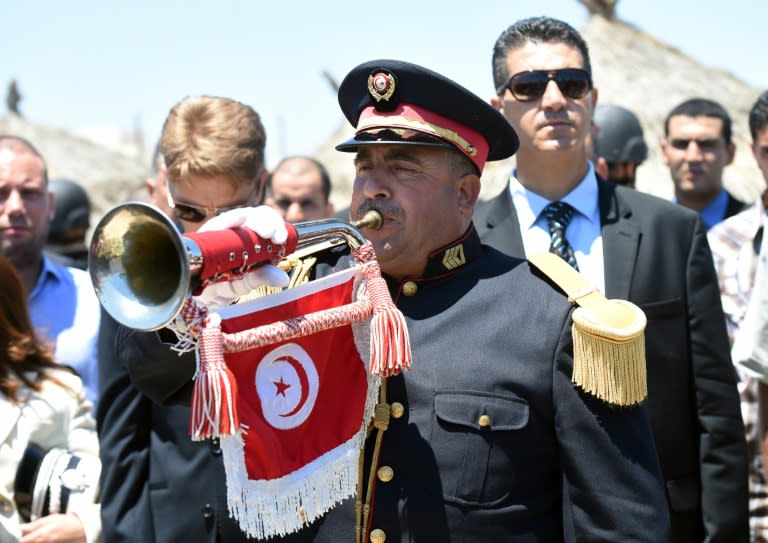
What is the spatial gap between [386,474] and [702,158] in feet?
14.5

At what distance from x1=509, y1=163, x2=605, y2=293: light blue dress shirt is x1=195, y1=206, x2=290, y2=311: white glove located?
172 centimetres

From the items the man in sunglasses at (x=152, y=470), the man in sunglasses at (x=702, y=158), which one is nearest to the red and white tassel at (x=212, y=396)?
the man in sunglasses at (x=152, y=470)

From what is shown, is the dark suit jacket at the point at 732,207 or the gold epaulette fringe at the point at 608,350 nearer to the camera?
the gold epaulette fringe at the point at 608,350

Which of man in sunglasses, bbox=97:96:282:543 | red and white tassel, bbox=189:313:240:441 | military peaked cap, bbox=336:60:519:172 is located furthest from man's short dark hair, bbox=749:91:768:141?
red and white tassel, bbox=189:313:240:441

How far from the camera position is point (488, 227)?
12.8 feet

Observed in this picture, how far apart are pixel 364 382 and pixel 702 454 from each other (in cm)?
152

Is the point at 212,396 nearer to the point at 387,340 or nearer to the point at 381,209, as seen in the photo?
the point at 387,340

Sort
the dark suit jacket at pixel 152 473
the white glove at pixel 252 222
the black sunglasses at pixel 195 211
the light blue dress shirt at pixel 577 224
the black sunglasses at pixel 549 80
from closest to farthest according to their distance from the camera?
the white glove at pixel 252 222 < the dark suit jacket at pixel 152 473 < the black sunglasses at pixel 195 211 < the light blue dress shirt at pixel 577 224 < the black sunglasses at pixel 549 80

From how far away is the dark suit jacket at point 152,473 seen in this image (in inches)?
133

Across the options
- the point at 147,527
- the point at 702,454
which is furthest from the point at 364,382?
the point at 702,454

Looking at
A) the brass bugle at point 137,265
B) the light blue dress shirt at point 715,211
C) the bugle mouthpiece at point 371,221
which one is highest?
the brass bugle at point 137,265

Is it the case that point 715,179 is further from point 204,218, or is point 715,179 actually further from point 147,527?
point 147,527

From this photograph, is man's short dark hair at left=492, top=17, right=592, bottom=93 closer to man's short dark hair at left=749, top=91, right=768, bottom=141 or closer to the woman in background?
man's short dark hair at left=749, top=91, right=768, bottom=141

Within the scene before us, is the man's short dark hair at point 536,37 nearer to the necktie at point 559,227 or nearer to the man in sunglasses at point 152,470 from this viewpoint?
the necktie at point 559,227
